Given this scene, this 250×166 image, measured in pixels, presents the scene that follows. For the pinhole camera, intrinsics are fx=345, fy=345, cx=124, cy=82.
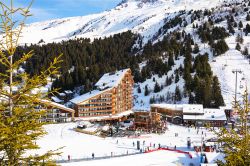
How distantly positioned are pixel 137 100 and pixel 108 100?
23.4 meters

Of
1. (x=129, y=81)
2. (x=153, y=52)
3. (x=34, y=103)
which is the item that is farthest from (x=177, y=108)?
(x=34, y=103)

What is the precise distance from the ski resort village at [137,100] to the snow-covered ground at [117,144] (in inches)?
5.4

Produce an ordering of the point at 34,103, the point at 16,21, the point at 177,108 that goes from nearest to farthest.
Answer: the point at 16,21 < the point at 34,103 < the point at 177,108

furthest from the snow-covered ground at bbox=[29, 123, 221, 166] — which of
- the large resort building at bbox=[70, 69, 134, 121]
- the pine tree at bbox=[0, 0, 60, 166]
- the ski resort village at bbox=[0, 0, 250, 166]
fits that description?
the pine tree at bbox=[0, 0, 60, 166]

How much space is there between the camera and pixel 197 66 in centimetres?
10938

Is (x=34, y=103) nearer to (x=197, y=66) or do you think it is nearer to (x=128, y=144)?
(x=128, y=144)

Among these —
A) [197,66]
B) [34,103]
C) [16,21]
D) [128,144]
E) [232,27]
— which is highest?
[232,27]

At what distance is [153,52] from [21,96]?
13236cm

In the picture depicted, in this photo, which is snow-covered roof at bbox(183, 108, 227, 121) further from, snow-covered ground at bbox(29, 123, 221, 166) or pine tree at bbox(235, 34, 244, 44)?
pine tree at bbox(235, 34, 244, 44)

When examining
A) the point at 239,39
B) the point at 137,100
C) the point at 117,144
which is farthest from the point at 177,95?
the point at 117,144

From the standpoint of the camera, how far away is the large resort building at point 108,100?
82750mm

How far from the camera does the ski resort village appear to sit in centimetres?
969

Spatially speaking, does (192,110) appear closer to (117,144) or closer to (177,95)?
(177,95)

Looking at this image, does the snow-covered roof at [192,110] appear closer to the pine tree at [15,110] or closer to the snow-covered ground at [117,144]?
the snow-covered ground at [117,144]
